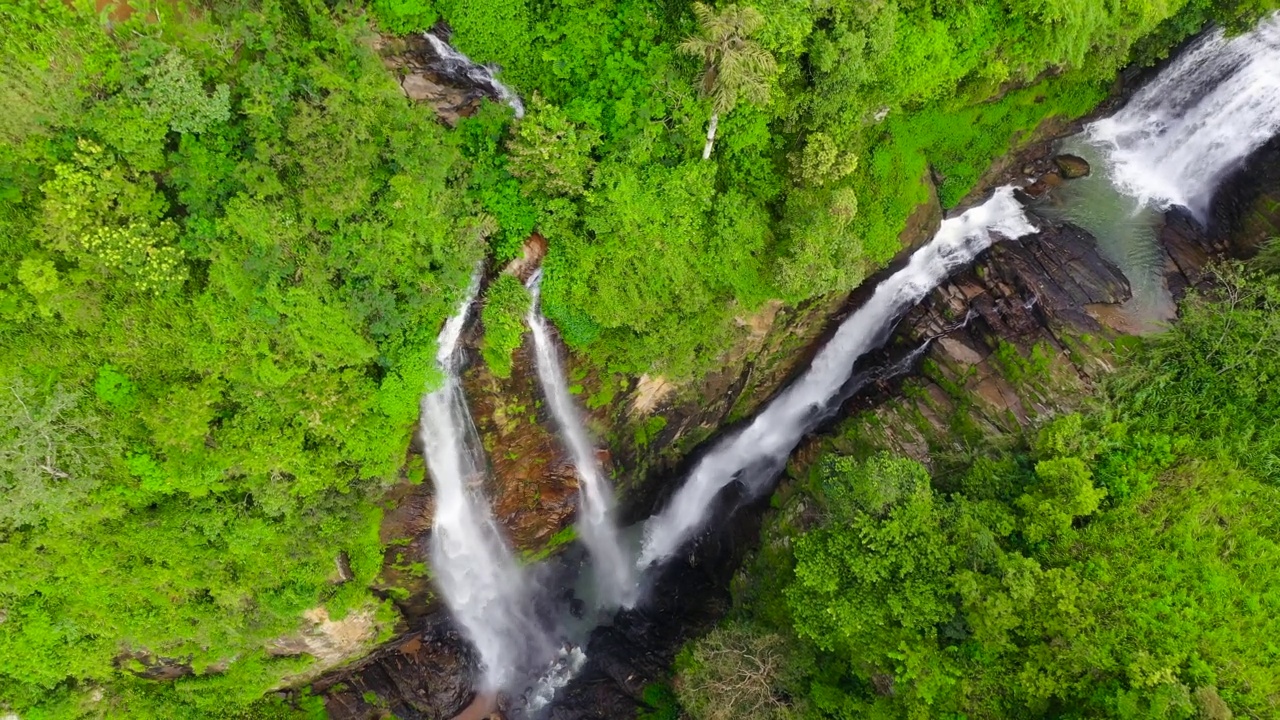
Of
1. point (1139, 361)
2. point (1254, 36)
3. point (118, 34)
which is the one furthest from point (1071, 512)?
point (118, 34)

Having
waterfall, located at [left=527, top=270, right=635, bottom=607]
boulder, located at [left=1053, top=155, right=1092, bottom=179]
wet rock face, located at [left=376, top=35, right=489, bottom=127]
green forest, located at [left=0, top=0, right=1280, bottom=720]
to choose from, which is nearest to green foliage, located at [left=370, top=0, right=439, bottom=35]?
green forest, located at [left=0, top=0, right=1280, bottom=720]

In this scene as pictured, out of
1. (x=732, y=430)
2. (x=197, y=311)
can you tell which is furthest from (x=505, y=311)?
(x=732, y=430)

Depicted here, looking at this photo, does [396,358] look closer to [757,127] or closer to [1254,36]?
[757,127]

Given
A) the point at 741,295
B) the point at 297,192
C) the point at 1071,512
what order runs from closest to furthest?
1. the point at 297,192
2. the point at 1071,512
3. the point at 741,295

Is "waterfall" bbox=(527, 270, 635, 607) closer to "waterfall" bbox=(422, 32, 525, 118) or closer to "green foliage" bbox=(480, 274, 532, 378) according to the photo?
"green foliage" bbox=(480, 274, 532, 378)

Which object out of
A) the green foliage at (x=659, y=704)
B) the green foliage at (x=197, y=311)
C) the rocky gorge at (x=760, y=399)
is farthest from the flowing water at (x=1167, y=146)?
the green foliage at (x=197, y=311)
